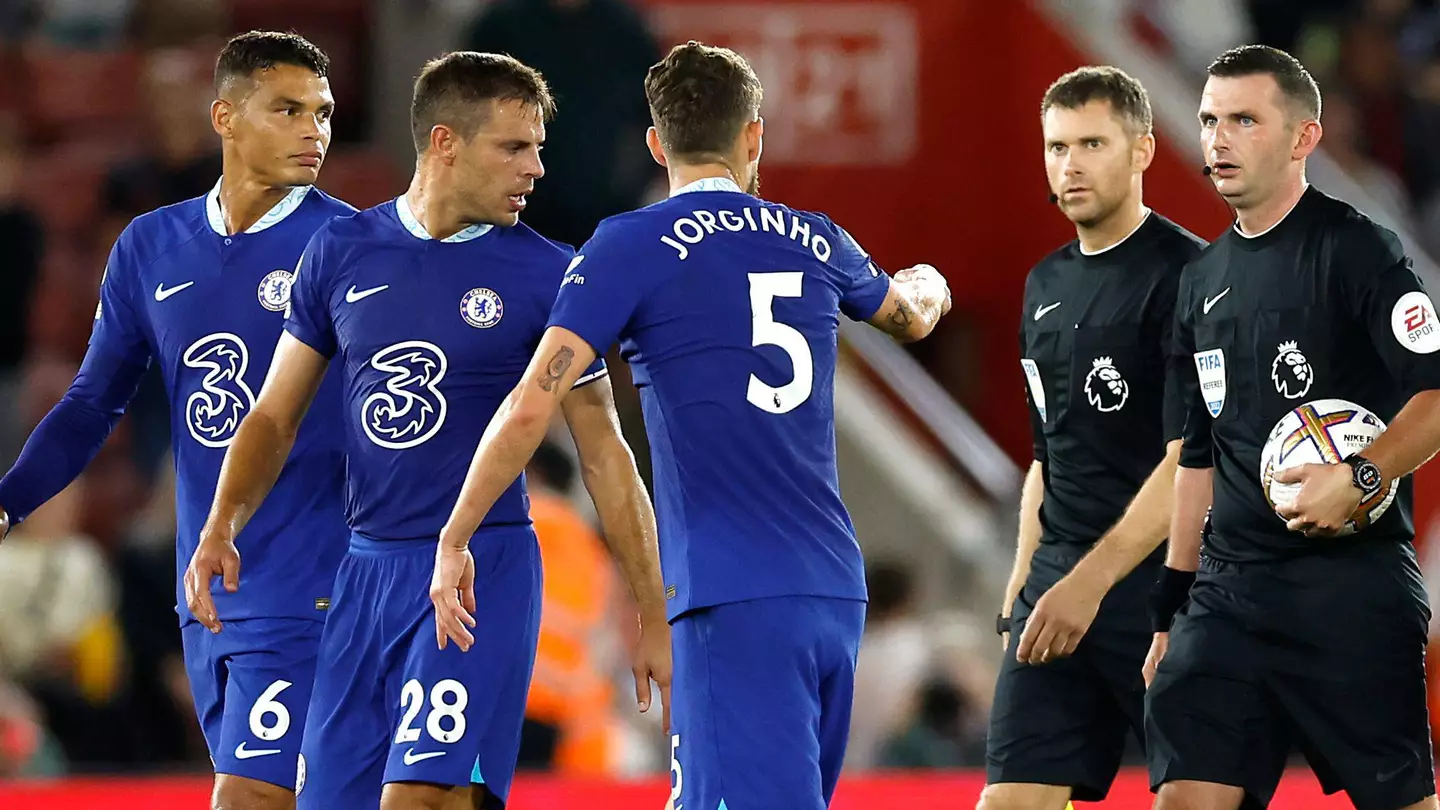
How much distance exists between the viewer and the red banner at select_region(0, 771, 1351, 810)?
8203 millimetres

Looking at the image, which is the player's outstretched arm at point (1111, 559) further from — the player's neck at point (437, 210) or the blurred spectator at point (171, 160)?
the blurred spectator at point (171, 160)

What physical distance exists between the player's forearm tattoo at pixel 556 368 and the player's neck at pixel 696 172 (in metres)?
0.53

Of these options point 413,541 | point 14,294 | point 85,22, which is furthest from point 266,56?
point 85,22

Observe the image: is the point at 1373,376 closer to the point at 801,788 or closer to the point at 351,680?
the point at 801,788

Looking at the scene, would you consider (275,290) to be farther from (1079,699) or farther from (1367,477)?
(1367,477)

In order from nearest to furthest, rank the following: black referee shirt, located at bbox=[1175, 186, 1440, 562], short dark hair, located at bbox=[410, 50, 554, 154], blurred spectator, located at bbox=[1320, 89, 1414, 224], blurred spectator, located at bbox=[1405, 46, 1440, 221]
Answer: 1. black referee shirt, located at bbox=[1175, 186, 1440, 562]
2. short dark hair, located at bbox=[410, 50, 554, 154]
3. blurred spectator, located at bbox=[1320, 89, 1414, 224]
4. blurred spectator, located at bbox=[1405, 46, 1440, 221]

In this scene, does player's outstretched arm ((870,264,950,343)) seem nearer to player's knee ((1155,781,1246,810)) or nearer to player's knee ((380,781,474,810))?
player's knee ((1155,781,1246,810))

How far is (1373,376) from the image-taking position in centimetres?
556

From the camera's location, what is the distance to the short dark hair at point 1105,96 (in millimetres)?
6336

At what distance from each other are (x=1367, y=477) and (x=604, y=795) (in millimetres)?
3918

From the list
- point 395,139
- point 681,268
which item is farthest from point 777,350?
point 395,139

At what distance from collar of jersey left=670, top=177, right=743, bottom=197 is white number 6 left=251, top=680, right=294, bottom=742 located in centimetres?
185

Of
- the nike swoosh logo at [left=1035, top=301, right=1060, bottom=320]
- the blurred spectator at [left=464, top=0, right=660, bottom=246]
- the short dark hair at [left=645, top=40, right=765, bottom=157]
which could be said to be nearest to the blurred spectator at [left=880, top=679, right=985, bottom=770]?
the blurred spectator at [left=464, top=0, right=660, bottom=246]

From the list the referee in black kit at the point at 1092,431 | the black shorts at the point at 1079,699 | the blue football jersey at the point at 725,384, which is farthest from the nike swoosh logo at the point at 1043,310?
the blue football jersey at the point at 725,384
